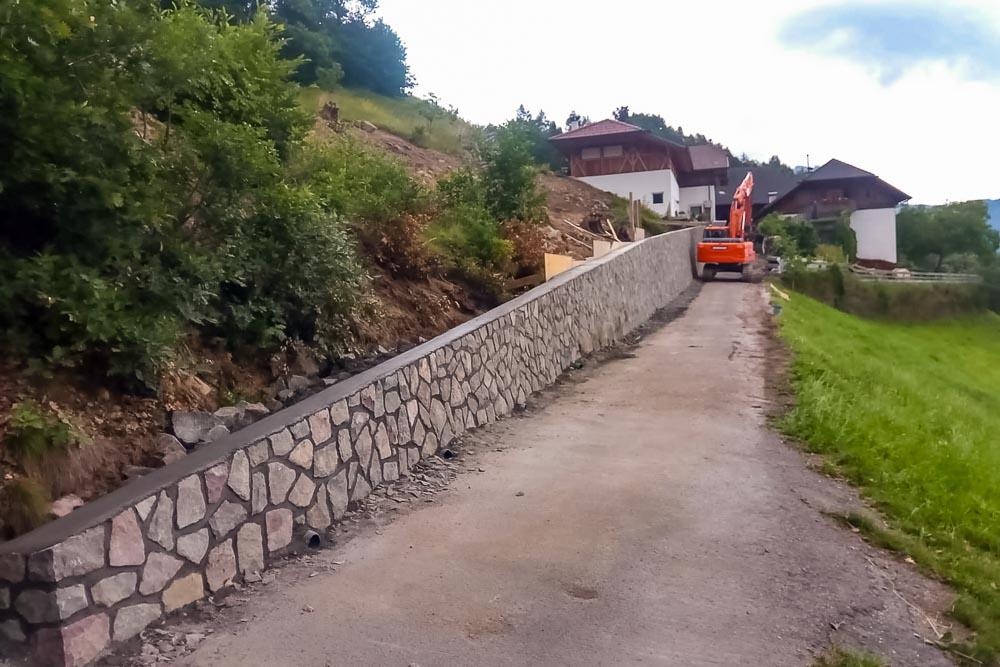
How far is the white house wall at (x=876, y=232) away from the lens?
5097 centimetres

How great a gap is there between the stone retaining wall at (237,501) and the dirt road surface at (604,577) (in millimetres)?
362

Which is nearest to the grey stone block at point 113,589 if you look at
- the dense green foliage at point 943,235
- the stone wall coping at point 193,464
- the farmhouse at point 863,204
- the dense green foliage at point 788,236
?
the stone wall coping at point 193,464

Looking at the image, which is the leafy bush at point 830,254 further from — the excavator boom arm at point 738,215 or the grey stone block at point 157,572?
the grey stone block at point 157,572

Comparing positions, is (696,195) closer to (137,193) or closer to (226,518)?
(137,193)

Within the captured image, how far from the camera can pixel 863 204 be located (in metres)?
51.4

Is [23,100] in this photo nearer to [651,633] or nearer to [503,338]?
[651,633]

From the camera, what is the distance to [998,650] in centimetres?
486

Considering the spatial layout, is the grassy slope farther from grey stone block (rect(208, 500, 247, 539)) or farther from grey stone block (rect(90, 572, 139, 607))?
grey stone block (rect(90, 572, 139, 607))

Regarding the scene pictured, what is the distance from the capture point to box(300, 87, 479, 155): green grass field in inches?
957

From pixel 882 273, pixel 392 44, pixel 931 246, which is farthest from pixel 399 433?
pixel 931 246

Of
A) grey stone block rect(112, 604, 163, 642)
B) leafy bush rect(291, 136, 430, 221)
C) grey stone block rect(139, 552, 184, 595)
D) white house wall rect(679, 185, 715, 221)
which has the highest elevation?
white house wall rect(679, 185, 715, 221)

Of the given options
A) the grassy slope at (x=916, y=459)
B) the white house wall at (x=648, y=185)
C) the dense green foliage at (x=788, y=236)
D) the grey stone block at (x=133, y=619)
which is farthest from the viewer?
the white house wall at (x=648, y=185)

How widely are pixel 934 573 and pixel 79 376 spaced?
6003 mm

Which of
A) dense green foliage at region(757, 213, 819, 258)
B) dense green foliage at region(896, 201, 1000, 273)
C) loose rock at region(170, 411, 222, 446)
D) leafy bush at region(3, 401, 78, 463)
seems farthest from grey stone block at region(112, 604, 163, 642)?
dense green foliage at region(896, 201, 1000, 273)
